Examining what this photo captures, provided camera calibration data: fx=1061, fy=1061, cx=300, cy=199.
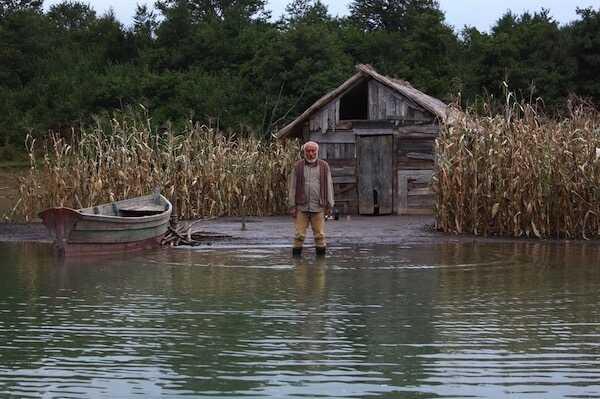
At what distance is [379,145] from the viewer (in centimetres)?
2555

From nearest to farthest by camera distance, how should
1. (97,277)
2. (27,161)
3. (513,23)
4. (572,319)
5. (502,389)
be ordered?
1. (502,389)
2. (572,319)
3. (97,277)
4. (27,161)
5. (513,23)

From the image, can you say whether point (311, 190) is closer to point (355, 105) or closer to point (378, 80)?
point (378, 80)

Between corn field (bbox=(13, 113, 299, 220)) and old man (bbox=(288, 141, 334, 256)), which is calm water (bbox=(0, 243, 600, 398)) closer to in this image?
old man (bbox=(288, 141, 334, 256))

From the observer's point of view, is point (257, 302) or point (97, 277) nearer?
point (257, 302)

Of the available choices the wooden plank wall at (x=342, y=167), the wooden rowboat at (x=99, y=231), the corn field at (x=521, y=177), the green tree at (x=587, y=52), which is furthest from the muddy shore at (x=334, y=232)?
the green tree at (x=587, y=52)

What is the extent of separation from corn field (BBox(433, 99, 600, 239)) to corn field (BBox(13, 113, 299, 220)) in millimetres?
4205

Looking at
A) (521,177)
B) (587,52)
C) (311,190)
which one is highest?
(587,52)

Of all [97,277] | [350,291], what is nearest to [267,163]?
[97,277]

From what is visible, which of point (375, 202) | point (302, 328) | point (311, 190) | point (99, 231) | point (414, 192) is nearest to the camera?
point (302, 328)

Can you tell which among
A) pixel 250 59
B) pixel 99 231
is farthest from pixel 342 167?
pixel 250 59

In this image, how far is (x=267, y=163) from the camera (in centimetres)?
2509

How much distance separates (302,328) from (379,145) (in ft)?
54.4

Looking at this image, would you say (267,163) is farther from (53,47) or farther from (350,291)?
(53,47)

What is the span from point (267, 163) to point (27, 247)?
27.1 ft
